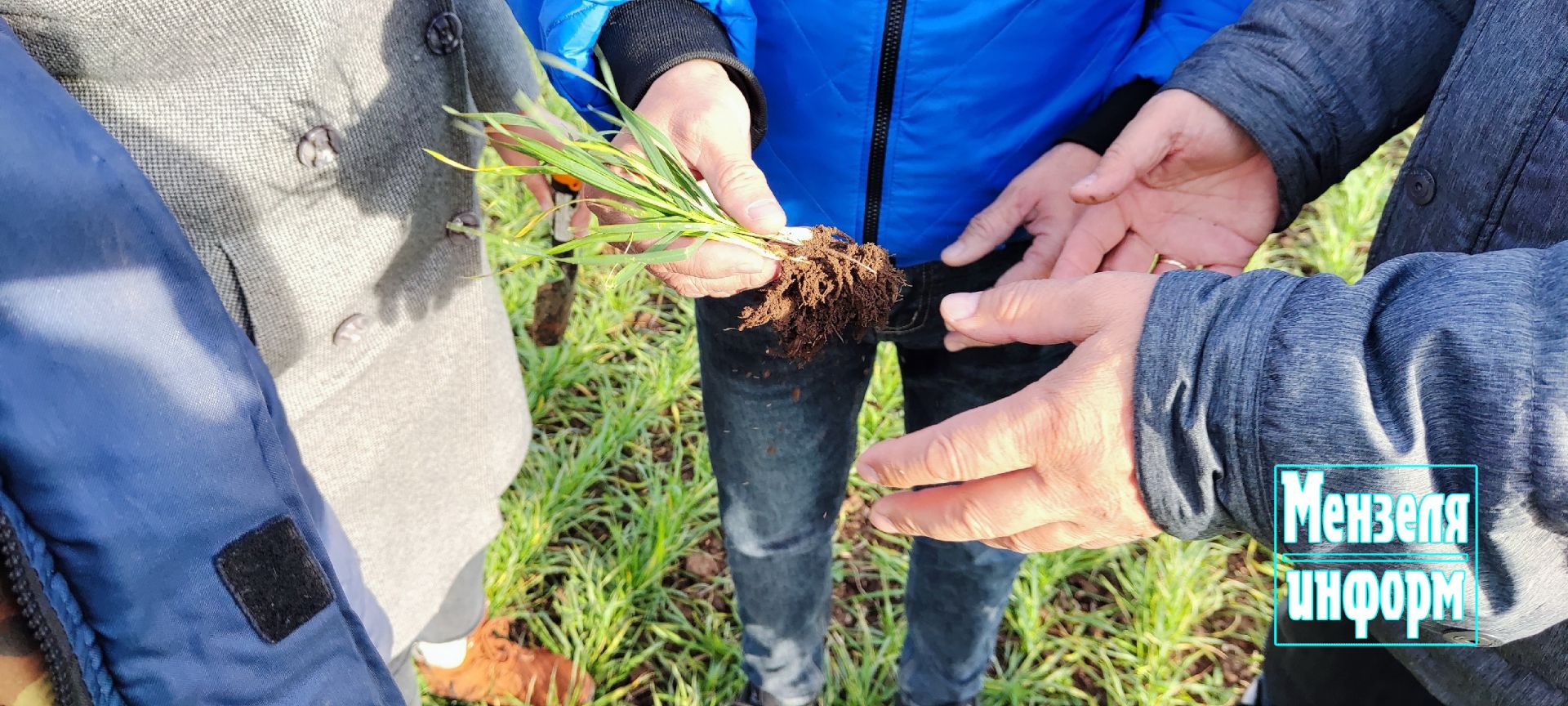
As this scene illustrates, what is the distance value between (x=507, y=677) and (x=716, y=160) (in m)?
1.56

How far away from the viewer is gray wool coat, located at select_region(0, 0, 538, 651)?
1184 millimetres

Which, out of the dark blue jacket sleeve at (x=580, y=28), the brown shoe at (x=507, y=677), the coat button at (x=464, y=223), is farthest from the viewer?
the brown shoe at (x=507, y=677)

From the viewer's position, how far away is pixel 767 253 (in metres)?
1.38

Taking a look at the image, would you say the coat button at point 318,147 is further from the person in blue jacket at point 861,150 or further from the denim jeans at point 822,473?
the denim jeans at point 822,473

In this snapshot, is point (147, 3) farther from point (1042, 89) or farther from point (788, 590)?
point (788, 590)

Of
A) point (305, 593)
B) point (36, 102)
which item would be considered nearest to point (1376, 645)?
point (305, 593)

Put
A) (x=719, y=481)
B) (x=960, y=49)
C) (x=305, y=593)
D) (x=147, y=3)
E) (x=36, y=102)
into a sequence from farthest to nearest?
1. (x=719, y=481)
2. (x=960, y=49)
3. (x=147, y=3)
4. (x=305, y=593)
5. (x=36, y=102)

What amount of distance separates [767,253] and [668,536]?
1426 mm

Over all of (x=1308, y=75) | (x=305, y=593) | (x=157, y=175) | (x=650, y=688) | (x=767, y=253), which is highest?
(x=1308, y=75)

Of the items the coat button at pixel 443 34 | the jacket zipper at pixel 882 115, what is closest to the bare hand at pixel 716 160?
the jacket zipper at pixel 882 115

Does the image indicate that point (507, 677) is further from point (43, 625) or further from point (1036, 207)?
point (1036, 207)

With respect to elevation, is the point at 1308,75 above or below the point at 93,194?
above

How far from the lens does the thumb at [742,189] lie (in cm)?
128

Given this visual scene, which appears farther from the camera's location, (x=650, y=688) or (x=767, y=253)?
(x=650, y=688)
